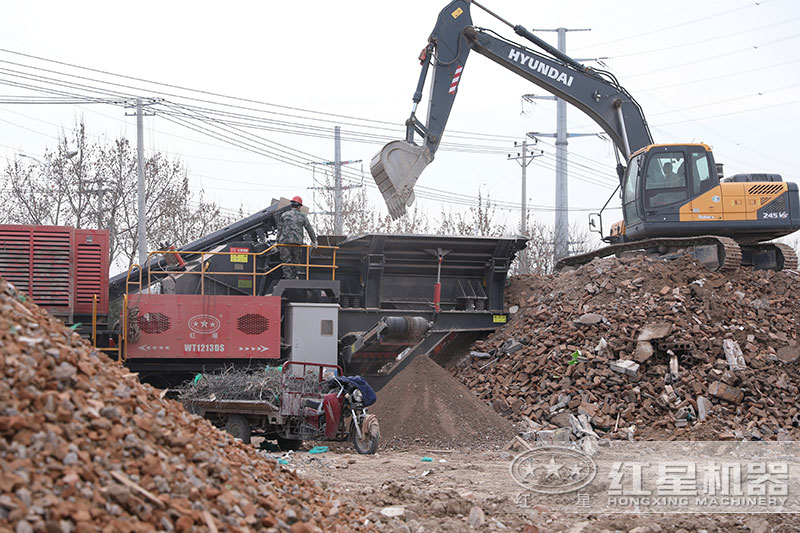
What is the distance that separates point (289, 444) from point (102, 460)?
6814 millimetres

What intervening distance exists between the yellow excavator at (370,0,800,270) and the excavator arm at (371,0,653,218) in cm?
2

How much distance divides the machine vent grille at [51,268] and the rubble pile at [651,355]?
671cm

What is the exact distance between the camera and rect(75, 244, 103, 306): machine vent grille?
12131 millimetres

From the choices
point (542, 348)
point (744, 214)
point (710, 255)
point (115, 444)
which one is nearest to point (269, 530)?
point (115, 444)

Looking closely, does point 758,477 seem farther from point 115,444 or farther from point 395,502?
point 115,444

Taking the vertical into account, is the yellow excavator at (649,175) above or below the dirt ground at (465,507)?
above

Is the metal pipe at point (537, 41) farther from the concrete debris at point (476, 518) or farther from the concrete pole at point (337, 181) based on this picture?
the concrete pole at point (337, 181)

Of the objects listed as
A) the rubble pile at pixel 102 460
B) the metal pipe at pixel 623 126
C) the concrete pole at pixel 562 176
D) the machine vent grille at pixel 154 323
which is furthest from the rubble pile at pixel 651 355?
the concrete pole at pixel 562 176

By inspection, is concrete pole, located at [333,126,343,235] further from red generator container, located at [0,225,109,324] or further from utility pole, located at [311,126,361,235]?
red generator container, located at [0,225,109,324]

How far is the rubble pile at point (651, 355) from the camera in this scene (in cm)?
1185

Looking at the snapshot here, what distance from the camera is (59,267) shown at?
474 inches

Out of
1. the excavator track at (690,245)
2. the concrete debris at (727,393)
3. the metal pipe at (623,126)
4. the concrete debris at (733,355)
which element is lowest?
the concrete debris at (727,393)

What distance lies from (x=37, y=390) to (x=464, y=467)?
5940 mm

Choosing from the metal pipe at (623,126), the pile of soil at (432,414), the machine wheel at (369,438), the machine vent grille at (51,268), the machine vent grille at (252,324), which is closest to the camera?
the machine wheel at (369,438)
